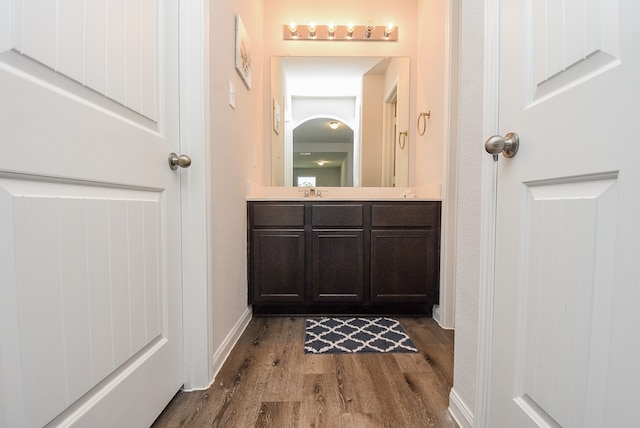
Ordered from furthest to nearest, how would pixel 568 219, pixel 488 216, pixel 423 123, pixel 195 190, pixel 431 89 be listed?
pixel 423 123, pixel 431 89, pixel 195 190, pixel 488 216, pixel 568 219

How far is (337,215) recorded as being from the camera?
2.03 meters

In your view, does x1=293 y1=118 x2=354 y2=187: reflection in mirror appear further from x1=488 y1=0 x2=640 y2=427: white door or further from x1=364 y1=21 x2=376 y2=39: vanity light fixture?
x1=488 y1=0 x2=640 y2=427: white door

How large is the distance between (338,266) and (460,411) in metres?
1.13

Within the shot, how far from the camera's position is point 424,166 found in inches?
90.4

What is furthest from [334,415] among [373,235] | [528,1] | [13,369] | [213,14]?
[213,14]

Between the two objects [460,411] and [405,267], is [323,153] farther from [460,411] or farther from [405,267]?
[460,411]

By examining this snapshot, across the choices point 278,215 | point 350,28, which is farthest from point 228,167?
point 350,28

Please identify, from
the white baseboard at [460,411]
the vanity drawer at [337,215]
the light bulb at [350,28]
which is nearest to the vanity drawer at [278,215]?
the vanity drawer at [337,215]

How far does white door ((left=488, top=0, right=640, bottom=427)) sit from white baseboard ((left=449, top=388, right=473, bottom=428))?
0.19m

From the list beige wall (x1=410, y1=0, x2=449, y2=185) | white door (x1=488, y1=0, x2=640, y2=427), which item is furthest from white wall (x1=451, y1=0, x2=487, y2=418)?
beige wall (x1=410, y1=0, x2=449, y2=185)

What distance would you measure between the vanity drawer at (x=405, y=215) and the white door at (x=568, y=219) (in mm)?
1209

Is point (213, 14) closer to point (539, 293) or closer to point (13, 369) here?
point (13, 369)

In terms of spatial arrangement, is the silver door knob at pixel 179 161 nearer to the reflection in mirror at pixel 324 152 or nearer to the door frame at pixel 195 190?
the door frame at pixel 195 190

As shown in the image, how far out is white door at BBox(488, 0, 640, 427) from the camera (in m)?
0.46
